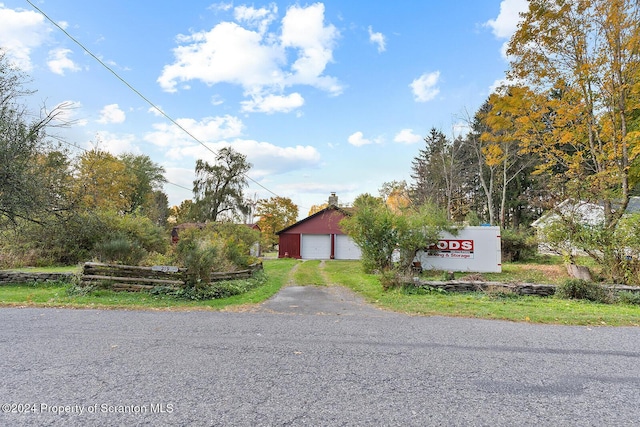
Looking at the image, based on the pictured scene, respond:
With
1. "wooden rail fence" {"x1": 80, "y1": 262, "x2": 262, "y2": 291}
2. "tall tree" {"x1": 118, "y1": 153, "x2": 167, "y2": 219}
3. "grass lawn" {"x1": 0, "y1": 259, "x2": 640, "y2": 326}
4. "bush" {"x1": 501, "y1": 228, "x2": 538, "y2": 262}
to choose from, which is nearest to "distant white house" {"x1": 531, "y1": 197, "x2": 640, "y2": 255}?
"grass lawn" {"x1": 0, "y1": 259, "x2": 640, "y2": 326}

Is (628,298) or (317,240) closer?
(628,298)

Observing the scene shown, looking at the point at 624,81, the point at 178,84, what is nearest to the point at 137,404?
the point at 178,84

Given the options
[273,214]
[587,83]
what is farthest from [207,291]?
[273,214]

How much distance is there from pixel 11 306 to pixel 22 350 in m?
4.16

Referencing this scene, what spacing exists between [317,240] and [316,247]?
2.06ft

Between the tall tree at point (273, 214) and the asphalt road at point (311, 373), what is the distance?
33.6 m

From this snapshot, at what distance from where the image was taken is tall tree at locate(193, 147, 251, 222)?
33625 mm

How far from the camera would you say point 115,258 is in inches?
377

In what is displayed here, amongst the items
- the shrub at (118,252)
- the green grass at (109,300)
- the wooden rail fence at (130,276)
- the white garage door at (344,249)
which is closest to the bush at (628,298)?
the green grass at (109,300)

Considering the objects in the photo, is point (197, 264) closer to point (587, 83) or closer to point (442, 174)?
point (587, 83)

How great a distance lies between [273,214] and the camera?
40312mm

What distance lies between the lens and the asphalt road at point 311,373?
2.68 m

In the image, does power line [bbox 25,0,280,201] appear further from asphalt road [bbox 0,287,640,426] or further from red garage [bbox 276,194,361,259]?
red garage [bbox 276,194,361,259]

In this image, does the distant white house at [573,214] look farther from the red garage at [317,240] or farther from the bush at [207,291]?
the red garage at [317,240]
